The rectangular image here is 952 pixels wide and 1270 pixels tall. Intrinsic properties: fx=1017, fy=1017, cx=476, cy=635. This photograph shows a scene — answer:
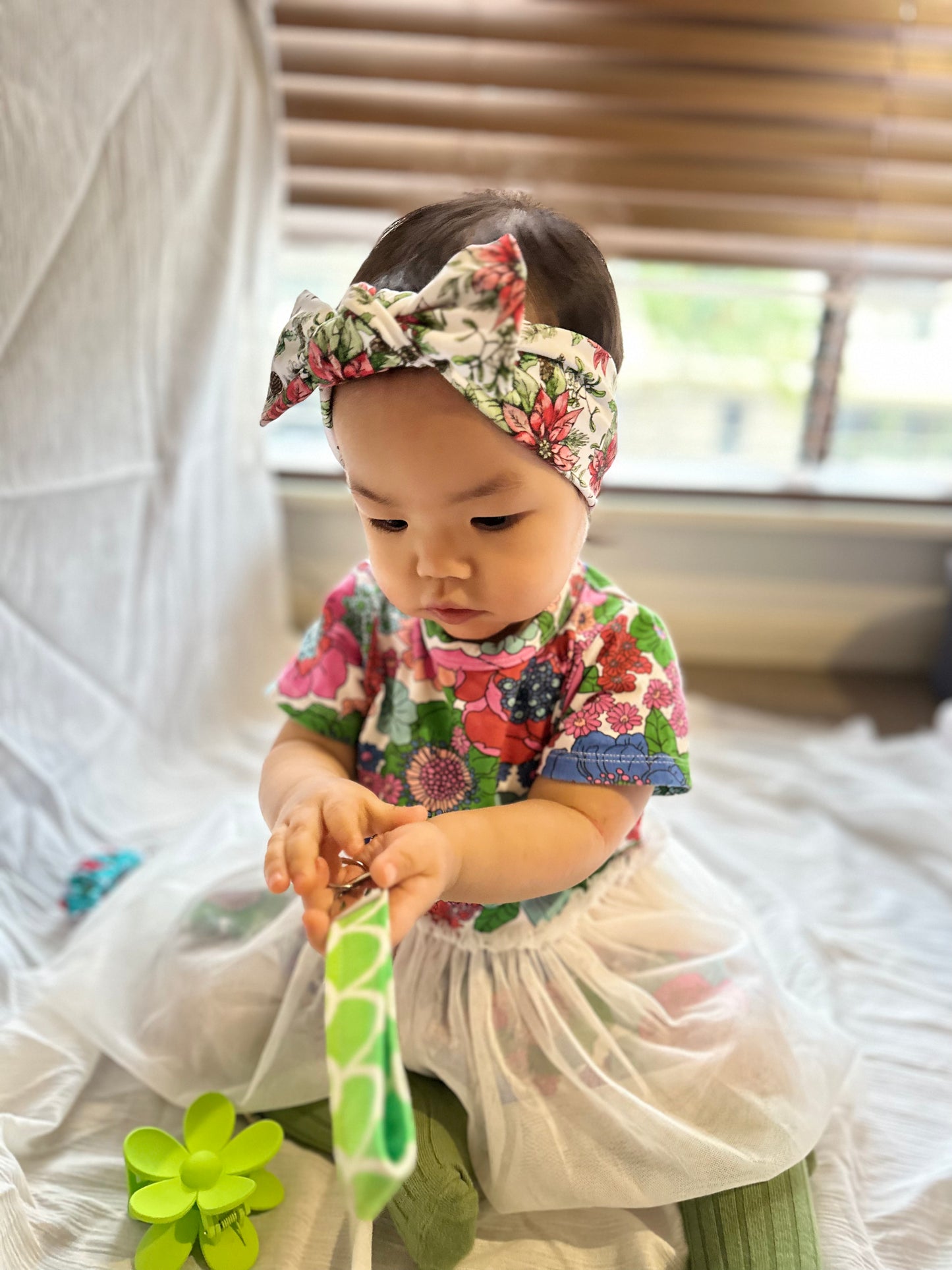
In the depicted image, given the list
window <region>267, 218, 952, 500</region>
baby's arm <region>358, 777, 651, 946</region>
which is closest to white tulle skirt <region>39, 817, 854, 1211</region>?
baby's arm <region>358, 777, 651, 946</region>

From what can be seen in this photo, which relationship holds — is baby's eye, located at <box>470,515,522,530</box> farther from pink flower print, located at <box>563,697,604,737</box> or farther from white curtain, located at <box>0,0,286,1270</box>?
white curtain, located at <box>0,0,286,1270</box>

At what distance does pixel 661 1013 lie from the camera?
0.75 meters

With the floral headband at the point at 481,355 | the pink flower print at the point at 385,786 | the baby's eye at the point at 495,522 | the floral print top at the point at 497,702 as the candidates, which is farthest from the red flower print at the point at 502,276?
the pink flower print at the point at 385,786

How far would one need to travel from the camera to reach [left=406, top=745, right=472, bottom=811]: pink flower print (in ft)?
2.44

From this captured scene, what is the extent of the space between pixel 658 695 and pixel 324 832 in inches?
10.0

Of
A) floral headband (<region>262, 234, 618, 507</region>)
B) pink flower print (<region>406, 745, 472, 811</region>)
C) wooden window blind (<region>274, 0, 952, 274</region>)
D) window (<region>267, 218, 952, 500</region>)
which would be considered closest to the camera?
floral headband (<region>262, 234, 618, 507</region>)

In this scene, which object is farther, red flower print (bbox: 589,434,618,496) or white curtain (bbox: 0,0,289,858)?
white curtain (bbox: 0,0,289,858)

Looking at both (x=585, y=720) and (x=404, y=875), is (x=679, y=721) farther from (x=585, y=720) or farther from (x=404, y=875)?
(x=404, y=875)

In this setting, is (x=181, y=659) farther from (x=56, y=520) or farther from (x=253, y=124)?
(x=253, y=124)

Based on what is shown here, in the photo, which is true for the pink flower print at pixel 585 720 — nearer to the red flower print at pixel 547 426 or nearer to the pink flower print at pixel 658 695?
the pink flower print at pixel 658 695

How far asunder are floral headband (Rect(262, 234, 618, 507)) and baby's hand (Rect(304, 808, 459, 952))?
0.78 feet

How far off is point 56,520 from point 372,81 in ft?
2.76

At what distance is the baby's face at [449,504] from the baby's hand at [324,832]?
5.1 inches

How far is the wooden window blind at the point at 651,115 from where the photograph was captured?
55.8 inches
